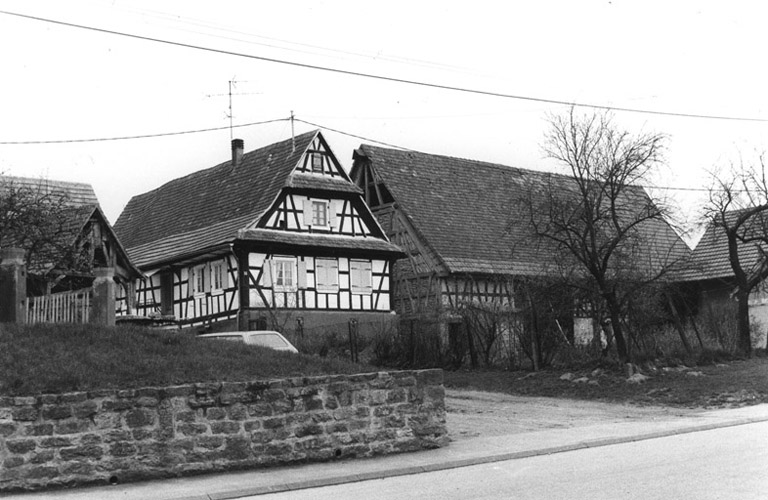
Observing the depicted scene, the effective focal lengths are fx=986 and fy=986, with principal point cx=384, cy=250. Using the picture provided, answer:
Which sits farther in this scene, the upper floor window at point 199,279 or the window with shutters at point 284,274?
the upper floor window at point 199,279

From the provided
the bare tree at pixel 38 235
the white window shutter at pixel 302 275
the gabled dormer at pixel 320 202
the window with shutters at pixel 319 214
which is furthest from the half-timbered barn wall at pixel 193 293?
the bare tree at pixel 38 235

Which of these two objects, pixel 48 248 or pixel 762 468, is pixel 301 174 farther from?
pixel 762 468

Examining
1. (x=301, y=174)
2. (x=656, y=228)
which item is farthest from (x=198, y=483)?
(x=656, y=228)

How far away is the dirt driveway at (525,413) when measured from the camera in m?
17.1

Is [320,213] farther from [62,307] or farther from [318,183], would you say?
[62,307]

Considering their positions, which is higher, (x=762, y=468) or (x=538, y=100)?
(x=538, y=100)

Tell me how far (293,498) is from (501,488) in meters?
2.28

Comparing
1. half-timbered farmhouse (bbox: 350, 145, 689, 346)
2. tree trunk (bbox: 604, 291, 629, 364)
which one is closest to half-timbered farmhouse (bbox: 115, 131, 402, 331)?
half-timbered farmhouse (bbox: 350, 145, 689, 346)

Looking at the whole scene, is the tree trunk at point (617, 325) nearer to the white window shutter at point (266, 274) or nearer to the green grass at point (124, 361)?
the green grass at point (124, 361)

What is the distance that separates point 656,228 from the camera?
172ft

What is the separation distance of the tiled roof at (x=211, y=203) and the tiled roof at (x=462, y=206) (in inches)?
184

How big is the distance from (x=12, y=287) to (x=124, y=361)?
11.7 feet

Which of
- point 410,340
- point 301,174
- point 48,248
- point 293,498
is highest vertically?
point 301,174

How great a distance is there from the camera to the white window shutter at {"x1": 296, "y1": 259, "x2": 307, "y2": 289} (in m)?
38.7
